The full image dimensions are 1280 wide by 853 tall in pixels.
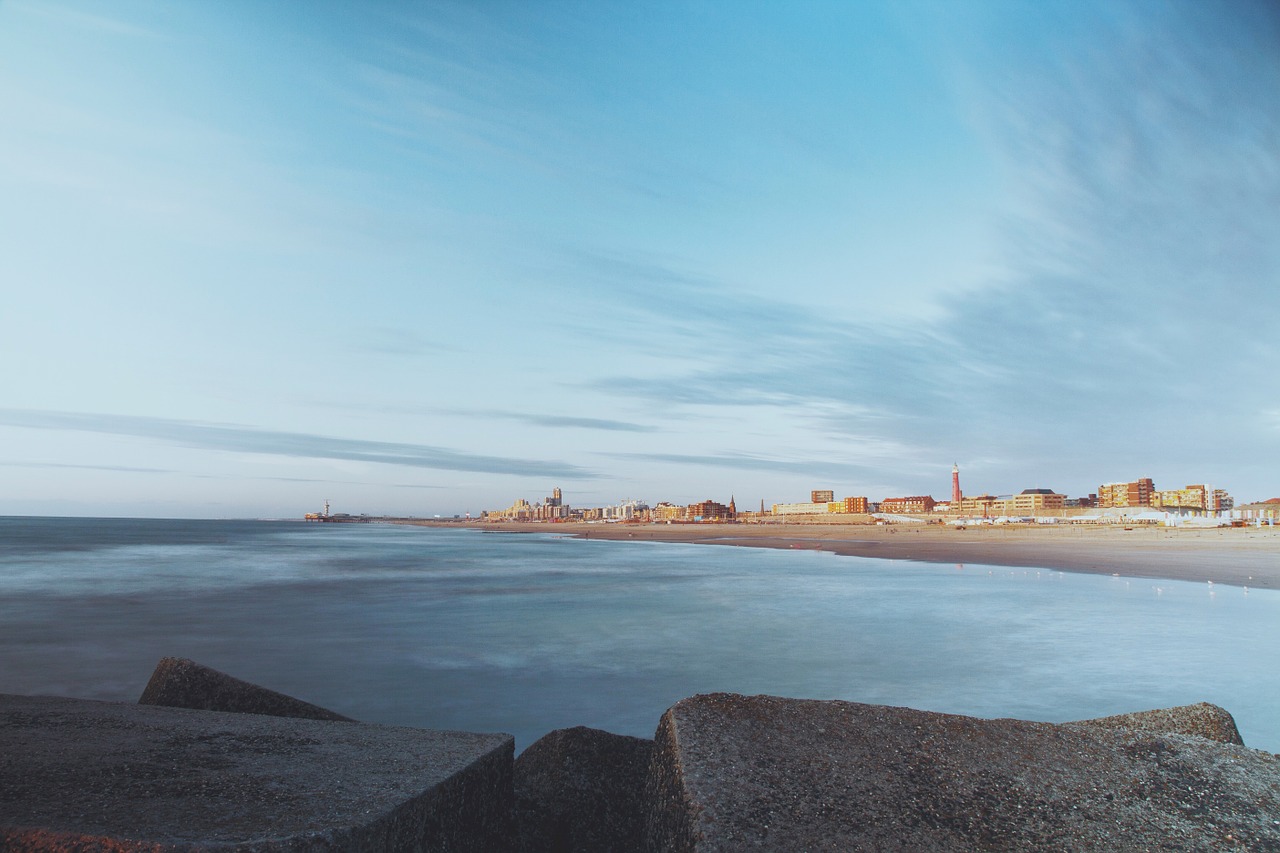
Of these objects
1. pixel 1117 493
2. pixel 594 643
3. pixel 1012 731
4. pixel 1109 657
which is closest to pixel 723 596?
pixel 594 643

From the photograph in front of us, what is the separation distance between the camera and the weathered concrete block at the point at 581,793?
327 centimetres

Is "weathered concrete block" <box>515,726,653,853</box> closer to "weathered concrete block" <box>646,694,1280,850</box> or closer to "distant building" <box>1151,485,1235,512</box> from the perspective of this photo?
"weathered concrete block" <box>646,694,1280,850</box>

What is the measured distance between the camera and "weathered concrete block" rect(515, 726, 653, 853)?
3.27m

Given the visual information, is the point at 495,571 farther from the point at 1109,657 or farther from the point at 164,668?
the point at 164,668

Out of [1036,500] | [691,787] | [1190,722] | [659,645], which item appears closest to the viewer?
[691,787]

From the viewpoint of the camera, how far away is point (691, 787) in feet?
7.43

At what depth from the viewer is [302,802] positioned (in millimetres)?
2133

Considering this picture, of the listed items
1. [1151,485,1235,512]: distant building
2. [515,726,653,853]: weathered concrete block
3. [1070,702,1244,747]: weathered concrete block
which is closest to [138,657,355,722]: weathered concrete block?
[515,726,653,853]: weathered concrete block

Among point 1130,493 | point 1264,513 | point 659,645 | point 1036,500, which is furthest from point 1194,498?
point 659,645

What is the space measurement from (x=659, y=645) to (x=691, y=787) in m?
9.36

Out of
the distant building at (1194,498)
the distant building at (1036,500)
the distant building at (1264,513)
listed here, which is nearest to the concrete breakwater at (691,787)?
the distant building at (1264,513)

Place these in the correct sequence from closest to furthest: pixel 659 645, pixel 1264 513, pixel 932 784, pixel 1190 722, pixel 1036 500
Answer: pixel 932 784 < pixel 1190 722 < pixel 659 645 < pixel 1264 513 < pixel 1036 500

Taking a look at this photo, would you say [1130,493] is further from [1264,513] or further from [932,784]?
[932,784]

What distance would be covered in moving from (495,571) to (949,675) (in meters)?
23.6
